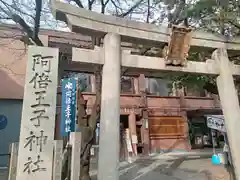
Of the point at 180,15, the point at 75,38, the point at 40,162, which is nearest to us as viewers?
the point at 40,162

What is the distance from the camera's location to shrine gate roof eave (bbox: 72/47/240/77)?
5.24 m

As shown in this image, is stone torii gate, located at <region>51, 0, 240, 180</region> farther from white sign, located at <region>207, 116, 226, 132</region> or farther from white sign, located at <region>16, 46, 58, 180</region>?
white sign, located at <region>207, 116, 226, 132</region>

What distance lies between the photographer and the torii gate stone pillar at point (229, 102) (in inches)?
233

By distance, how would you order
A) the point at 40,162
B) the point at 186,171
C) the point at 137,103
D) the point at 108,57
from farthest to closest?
the point at 137,103, the point at 186,171, the point at 108,57, the point at 40,162

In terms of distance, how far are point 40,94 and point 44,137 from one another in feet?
2.54

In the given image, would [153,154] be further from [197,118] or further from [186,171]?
[186,171]

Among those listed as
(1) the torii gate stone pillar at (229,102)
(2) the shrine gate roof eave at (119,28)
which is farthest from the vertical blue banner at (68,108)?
(1) the torii gate stone pillar at (229,102)

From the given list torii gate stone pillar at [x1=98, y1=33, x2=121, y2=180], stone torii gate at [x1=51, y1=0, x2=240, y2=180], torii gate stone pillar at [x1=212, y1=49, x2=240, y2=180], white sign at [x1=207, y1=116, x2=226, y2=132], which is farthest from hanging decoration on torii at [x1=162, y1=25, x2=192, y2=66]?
white sign at [x1=207, y1=116, x2=226, y2=132]

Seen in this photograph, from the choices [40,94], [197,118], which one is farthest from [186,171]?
[197,118]

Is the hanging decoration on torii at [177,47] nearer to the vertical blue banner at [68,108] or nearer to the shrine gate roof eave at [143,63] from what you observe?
the shrine gate roof eave at [143,63]

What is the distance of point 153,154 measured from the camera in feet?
55.9

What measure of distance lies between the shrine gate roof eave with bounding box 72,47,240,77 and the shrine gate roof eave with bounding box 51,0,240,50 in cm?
44

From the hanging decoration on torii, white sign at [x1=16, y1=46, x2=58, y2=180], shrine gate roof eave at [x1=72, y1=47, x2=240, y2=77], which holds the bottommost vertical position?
white sign at [x1=16, y1=46, x2=58, y2=180]

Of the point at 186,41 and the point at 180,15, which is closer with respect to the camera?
the point at 186,41
